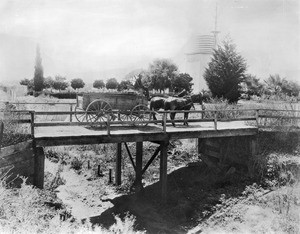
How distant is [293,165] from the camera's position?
44.1 feet

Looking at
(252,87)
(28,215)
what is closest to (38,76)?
(252,87)

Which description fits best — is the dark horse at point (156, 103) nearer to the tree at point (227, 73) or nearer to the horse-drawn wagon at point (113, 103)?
the horse-drawn wagon at point (113, 103)

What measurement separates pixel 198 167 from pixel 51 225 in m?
10.5

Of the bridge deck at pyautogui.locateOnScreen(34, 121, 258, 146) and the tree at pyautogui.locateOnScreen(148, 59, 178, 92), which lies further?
the tree at pyautogui.locateOnScreen(148, 59, 178, 92)

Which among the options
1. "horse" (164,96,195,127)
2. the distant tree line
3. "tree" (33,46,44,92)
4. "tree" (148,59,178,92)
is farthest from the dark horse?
"tree" (148,59,178,92)

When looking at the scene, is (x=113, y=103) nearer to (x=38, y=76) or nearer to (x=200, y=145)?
(x=200, y=145)

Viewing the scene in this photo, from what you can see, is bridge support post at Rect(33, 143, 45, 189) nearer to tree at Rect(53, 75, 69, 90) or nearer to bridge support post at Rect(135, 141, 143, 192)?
bridge support post at Rect(135, 141, 143, 192)

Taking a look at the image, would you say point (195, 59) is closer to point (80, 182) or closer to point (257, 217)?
point (80, 182)

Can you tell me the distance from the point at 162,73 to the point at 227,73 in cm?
1777

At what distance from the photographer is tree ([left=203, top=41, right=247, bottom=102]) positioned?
3072cm

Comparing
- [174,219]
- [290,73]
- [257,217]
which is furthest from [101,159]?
[290,73]

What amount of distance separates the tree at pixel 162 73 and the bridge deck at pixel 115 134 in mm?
32817

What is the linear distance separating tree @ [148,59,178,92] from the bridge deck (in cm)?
3282

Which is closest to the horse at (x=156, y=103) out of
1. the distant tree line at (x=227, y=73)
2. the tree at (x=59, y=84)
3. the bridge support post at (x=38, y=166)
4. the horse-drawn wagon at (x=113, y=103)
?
the horse-drawn wagon at (x=113, y=103)
